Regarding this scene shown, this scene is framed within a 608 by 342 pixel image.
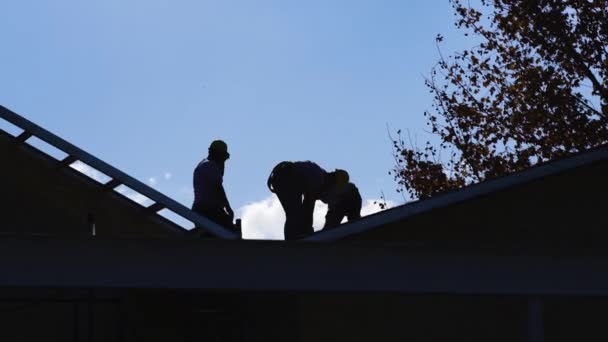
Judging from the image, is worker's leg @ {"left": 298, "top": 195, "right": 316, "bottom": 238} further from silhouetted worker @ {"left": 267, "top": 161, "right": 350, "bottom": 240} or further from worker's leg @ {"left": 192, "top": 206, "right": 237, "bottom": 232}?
worker's leg @ {"left": 192, "top": 206, "right": 237, "bottom": 232}

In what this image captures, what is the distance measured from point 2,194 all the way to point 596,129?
15989mm

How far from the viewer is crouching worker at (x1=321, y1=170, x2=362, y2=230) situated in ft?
48.3

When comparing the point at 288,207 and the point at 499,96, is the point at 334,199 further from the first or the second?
the point at 499,96

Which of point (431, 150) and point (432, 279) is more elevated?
point (431, 150)

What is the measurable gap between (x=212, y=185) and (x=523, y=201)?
132 inches

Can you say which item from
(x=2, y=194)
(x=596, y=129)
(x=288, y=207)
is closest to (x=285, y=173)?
(x=288, y=207)

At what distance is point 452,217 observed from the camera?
13039mm

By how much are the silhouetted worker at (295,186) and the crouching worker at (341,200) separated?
0.21m

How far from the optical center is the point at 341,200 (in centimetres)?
1478

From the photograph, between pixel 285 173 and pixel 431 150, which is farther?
pixel 431 150

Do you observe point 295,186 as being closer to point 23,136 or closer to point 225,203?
point 225,203

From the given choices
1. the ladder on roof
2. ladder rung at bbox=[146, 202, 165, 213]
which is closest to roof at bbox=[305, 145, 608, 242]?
the ladder on roof

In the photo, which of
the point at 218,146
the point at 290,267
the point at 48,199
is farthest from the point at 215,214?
the point at 290,267

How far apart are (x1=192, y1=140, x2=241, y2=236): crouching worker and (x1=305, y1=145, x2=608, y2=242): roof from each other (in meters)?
1.77
